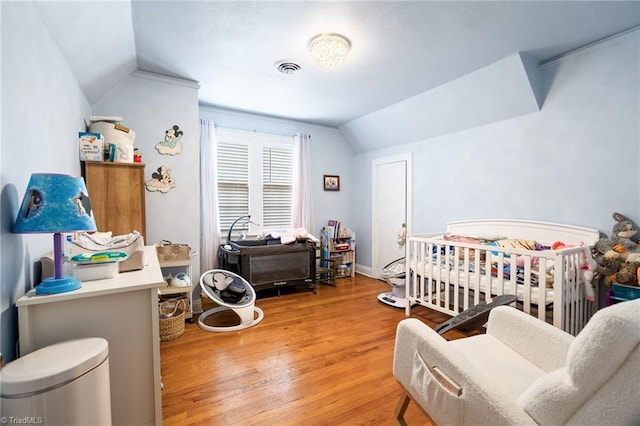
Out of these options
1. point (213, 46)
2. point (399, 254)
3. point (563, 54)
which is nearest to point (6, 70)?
point (213, 46)

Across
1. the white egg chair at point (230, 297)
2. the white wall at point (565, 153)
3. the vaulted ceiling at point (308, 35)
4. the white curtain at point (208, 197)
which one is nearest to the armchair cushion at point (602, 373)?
the vaulted ceiling at point (308, 35)

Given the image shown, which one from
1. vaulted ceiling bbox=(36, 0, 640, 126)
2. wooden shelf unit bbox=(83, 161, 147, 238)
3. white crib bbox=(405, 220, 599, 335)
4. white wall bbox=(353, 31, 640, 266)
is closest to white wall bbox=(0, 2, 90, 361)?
vaulted ceiling bbox=(36, 0, 640, 126)

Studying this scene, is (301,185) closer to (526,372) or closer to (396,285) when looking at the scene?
(396,285)

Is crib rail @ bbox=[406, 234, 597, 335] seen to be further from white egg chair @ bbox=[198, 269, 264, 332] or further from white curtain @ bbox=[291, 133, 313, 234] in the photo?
white curtain @ bbox=[291, 133, 313, 234]

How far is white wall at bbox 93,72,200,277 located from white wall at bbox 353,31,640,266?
2.72m

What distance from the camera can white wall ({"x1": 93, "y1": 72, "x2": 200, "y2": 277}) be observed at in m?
2.74

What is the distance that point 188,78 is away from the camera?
2889mm

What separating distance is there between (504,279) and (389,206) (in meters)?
2.14

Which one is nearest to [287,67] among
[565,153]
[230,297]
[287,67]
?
[287,67]

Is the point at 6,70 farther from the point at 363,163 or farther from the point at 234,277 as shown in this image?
the point at 363,163

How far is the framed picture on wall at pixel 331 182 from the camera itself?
15.2 ft

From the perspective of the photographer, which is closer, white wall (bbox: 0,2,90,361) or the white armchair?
the white armchair

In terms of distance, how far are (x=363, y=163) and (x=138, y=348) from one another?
4.07 meters

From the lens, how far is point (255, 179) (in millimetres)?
4027
